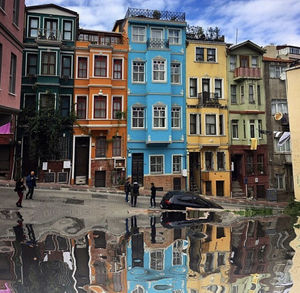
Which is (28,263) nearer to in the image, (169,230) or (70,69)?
(169,230)

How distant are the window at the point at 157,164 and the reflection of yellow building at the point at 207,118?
9.78ft

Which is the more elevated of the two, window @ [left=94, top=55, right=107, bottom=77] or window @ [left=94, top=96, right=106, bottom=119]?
window @ [left=94, top=55, right=107, bottom=77]

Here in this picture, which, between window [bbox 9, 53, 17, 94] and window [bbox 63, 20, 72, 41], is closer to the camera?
window [bbox 9, 53, 17, 94]

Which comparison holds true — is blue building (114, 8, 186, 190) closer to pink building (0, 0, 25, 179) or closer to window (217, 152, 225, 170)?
window (217, 152, 225, 170)

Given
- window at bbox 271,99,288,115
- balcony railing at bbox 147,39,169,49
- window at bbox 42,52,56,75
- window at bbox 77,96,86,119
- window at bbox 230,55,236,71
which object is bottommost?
window at bbox 77,96,86,119

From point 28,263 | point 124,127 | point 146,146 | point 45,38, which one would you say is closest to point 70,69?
point 45,38

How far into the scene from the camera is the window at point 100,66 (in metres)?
25.1

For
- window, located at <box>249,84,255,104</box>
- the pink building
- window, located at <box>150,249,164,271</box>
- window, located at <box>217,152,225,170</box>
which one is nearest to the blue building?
window, located at <box>217,152,225,170</box>

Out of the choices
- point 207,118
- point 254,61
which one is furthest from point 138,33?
point 254,61

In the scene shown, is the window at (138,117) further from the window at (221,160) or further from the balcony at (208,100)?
the window at (221,160)

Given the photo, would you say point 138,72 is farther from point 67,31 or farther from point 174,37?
point 67,31

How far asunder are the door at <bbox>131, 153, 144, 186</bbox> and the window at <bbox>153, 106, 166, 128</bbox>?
10.7 feet

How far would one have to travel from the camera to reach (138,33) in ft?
86.8

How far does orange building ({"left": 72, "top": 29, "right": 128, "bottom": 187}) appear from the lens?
80.3 ft
